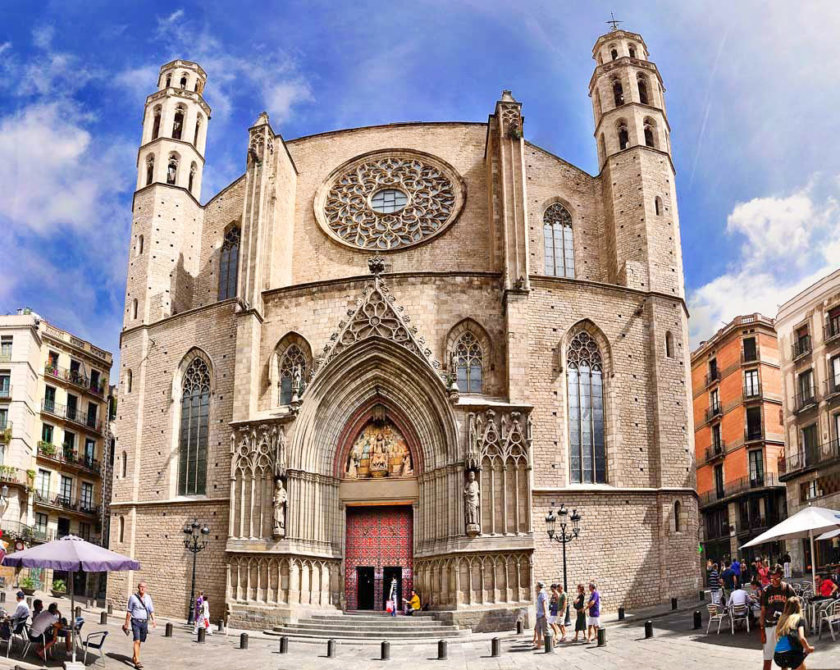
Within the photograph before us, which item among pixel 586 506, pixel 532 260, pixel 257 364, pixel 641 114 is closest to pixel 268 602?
pixel 257 364

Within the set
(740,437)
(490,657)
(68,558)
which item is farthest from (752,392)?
(68,558)

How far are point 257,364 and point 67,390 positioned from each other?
17906 millimetres

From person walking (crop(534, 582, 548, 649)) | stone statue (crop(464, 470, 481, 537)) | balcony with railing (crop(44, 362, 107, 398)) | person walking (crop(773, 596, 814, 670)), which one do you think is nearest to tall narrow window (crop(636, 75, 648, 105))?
stone statue (crop(464, 470, 481, 537))

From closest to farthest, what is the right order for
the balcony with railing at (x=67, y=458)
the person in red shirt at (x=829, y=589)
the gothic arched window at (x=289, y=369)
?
the person in red shirt at (x=829, y=589) < the gothic arched window at (x=289, y=369) < the balcony with railing at (x=67, y=458)

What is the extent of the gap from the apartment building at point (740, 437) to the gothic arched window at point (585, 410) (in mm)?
19427

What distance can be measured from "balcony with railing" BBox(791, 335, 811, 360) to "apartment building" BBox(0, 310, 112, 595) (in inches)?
1204

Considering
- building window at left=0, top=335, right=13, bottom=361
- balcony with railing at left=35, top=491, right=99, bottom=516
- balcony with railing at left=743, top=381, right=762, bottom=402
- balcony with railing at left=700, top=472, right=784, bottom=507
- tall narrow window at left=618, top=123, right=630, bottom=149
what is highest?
tall narrow window at left=618, top=123, right=630, bottom=149

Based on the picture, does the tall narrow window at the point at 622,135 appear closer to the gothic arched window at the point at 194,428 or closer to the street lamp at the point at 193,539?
the gothic arched window at the point at 194,428

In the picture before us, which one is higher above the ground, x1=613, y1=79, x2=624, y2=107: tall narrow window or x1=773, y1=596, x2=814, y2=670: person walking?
x1=613, y1=79, x2=624, y2=107: tall narrow window

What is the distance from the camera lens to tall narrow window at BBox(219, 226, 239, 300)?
108 ft

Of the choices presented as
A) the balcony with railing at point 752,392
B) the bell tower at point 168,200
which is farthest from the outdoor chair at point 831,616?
the balcony with railing at point 752,392

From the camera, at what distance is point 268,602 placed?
25.2m

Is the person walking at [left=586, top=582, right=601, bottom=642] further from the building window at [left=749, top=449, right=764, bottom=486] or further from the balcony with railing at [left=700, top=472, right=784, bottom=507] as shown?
the building window at [left=749, top=449, right=764, bottom=486]

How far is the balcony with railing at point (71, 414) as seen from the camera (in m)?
40.8
